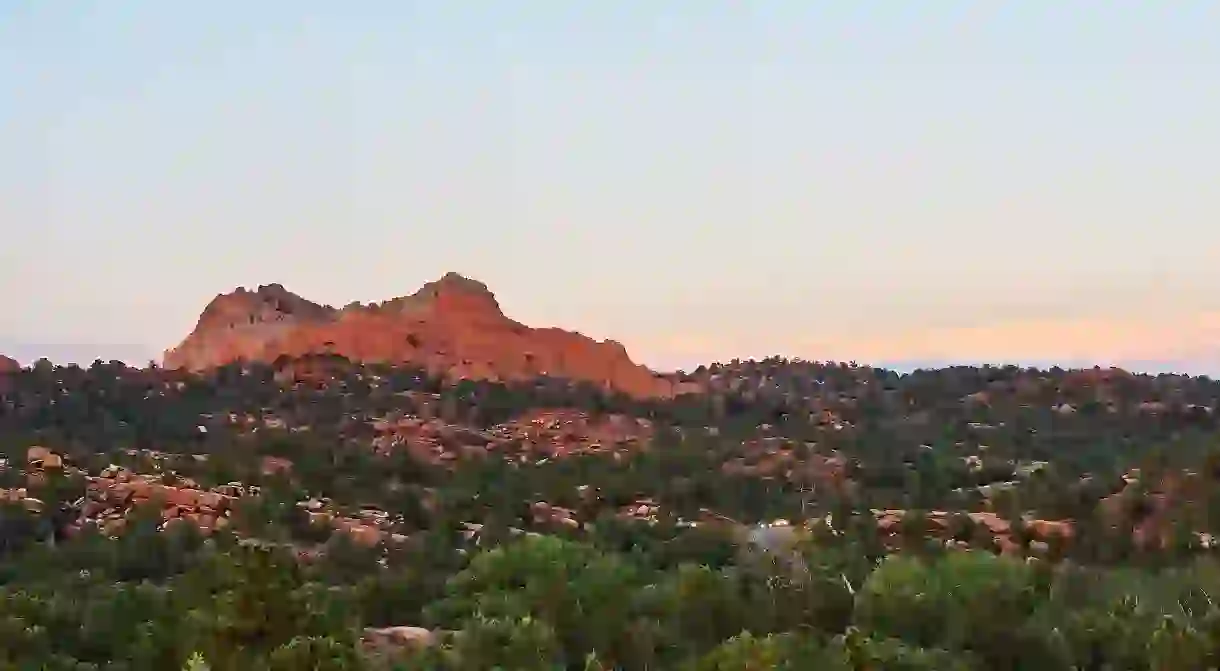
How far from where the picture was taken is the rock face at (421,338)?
61.8 metres

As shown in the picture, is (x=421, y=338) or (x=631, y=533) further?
(x=421, y=338)

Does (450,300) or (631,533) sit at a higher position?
(450,300)

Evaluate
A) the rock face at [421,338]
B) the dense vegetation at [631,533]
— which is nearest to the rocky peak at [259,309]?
the rock face at [421,338]

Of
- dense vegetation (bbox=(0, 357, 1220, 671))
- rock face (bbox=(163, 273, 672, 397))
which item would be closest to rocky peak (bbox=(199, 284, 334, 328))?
rock face (bbox=(163, 273, 672, 397))

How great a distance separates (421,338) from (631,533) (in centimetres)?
3263

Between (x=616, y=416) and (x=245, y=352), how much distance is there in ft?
54.6

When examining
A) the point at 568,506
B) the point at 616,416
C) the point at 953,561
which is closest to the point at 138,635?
the point at 953,561

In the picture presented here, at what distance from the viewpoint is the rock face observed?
203ft

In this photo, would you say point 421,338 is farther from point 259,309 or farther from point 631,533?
point 631,533

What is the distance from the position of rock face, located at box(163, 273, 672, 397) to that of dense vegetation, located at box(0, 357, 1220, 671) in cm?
275

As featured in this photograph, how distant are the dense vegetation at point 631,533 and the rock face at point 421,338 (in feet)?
9.03

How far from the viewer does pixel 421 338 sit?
63406mm

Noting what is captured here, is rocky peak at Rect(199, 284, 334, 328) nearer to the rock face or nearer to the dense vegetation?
the rock face

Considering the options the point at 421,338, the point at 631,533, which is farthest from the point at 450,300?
the point at 631,533
